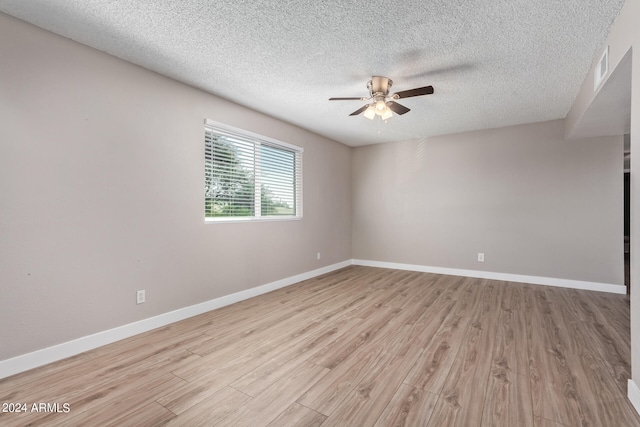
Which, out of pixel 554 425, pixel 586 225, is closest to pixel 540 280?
pixel 586 225

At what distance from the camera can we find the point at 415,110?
3.88 metres

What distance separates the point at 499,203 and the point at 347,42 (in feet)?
12.6

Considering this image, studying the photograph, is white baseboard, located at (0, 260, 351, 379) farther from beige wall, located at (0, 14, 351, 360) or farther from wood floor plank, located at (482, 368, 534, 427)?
wood floor plank, located at (482, 368, 534, 427)

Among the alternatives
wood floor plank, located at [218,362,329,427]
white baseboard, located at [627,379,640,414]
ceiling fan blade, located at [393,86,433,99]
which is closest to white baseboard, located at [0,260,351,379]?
wood floor plank, located at [218,362,329,427]

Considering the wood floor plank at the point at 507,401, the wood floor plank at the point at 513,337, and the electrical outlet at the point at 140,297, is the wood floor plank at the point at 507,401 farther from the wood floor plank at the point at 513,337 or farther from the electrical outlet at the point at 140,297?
the electrical outlet at the point at 140,297

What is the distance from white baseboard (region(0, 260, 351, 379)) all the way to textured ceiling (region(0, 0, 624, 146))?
2428 millimetres

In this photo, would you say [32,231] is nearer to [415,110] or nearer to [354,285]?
[354,285]

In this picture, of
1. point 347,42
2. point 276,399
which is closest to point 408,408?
point 276,399

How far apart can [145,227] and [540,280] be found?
541cm

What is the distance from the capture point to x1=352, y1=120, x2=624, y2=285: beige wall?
4066 millimetres

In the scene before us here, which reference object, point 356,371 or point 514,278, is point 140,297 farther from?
point 514,278

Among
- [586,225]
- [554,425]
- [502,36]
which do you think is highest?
[502,36]

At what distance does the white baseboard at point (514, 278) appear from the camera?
4.00m

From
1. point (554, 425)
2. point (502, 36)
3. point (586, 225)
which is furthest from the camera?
point (586, 225)
